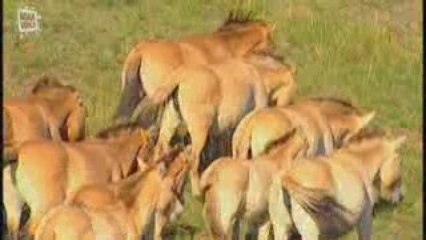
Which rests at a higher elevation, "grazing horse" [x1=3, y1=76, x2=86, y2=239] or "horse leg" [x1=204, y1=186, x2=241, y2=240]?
"grazing horse" [x1=3, y1=76, x2=86, y2=239]

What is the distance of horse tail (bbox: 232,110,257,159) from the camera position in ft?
35.8

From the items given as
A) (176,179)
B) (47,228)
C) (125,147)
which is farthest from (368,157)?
(47,228)

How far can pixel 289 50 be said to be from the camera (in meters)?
15.1

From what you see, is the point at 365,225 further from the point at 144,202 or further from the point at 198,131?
the point at 198,131

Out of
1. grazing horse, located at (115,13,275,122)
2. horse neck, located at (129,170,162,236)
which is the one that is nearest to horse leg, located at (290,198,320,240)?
horse neck, located at (129,170,162,236)

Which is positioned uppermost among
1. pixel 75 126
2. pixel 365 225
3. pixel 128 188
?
pixel 128 188

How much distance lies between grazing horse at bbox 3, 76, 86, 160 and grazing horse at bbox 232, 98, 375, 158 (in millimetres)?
1069

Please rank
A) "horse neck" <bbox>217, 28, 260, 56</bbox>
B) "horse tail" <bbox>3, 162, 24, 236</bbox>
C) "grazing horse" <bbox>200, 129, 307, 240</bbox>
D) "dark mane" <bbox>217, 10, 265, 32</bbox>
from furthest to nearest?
"dark mane" <bbox>217, 10, 265, 32</bbox> → "horse neck" <bbox>217, 28, 260, 56</bbox> → "horse tail" <bbox>3, 162, 24, 236</bbox> → "grazing horse" <bbox>200, 129, 307, 240</bbox>

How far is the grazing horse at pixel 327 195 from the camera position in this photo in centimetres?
968

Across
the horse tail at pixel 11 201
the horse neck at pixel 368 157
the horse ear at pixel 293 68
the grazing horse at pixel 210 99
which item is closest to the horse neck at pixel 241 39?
the horse ear at pixel 293 68

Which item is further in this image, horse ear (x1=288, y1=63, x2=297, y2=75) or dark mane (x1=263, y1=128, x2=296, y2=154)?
horse ear (x1=288, y1=63, x2=297, y2=75)

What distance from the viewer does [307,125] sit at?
11078 millimetres

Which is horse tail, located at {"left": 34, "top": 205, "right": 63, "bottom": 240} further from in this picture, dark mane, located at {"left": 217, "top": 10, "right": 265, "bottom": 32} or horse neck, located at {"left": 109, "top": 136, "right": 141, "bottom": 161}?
dark mane, located at {"left": 217, "top": 10, "right": 265, "bottom": 32}

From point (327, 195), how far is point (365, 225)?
19.6 inches
